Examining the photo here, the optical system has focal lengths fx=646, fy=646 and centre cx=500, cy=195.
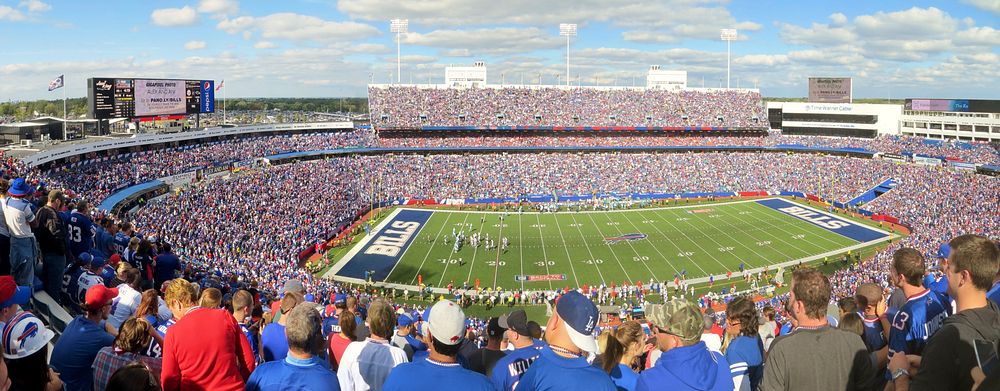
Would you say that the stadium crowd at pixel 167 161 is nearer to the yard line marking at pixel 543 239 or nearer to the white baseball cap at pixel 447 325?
the yard line marking at pixel 543 239

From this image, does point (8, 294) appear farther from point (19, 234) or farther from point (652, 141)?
point (652, 141)

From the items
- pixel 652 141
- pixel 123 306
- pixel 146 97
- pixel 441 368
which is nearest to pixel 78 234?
pixel 123 306

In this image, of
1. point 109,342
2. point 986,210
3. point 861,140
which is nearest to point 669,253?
point 986,210

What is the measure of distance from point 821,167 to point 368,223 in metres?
42.3

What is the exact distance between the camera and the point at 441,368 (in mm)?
3605

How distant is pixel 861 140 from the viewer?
67062 millimetres

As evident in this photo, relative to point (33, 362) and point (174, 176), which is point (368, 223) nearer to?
point (174, 176)

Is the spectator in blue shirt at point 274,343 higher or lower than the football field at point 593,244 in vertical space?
higher

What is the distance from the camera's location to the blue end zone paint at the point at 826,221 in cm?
4066

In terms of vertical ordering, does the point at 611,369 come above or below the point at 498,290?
above

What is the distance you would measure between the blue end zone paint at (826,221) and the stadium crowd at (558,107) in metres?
18.5

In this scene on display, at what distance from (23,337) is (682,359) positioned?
4292 millimetres

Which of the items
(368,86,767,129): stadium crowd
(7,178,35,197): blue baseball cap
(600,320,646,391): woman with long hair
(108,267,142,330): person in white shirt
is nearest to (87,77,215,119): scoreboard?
(368,86,767,129): stadium crowd

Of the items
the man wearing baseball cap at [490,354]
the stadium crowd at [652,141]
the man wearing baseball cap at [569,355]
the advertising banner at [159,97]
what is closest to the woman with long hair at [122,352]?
the man wearing baseball cap at [490,354]
